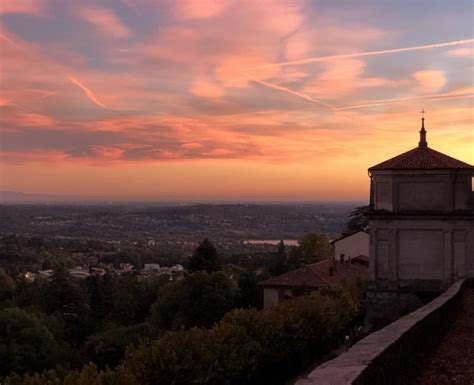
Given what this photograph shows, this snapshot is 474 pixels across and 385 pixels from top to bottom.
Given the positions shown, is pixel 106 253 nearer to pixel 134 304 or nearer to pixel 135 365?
pixel 134 304

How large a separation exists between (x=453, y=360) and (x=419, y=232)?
16.3m

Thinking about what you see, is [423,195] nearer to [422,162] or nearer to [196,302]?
[422,162]

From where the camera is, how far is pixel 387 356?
673 centimetres

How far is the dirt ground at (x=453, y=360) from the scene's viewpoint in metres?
7.46

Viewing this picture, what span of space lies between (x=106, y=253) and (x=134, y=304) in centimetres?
12210

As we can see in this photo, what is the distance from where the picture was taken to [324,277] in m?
43.4

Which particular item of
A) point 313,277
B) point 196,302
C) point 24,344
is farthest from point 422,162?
point 24,344

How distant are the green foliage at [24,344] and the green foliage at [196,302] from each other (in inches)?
316

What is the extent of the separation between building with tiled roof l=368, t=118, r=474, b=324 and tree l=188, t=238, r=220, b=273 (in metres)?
35.9

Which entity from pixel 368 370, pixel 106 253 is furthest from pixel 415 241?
pixel 106 253

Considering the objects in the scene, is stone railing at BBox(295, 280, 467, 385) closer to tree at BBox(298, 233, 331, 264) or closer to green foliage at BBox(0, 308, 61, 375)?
green foliage at BBox(0, 308, 61, 375)

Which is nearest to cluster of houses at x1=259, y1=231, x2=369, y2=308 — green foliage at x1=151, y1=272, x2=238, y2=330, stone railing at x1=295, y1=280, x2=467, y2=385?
green foliage at x1=151, y1=272, x2=238, y2=330

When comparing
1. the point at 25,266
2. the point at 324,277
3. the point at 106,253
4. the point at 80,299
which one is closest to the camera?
the point at 324,277

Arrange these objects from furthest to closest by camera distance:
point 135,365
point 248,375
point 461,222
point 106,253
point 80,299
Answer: point 106,253 → point 80,299 → point 461,222 → point 248,375 → point 135,365
